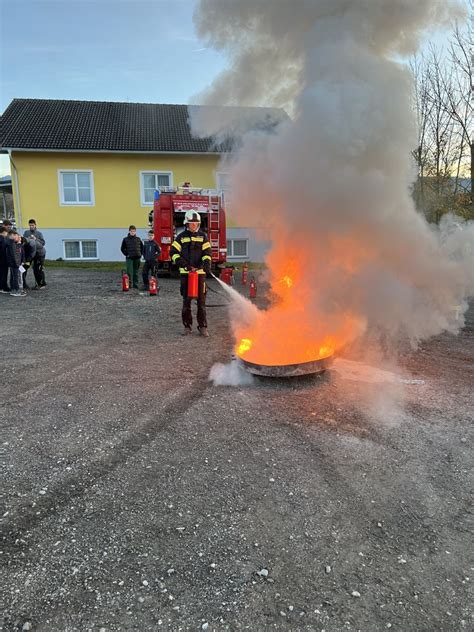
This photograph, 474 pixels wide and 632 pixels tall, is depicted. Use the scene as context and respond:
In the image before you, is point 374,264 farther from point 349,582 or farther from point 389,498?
point 349,582

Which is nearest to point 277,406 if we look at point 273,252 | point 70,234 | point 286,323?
point 286,323

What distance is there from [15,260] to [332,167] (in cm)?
980

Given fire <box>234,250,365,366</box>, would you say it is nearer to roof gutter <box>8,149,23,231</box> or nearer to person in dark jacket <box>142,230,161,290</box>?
person in dark jacket <box>142,230,161,290</box>

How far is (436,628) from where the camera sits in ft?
7.82

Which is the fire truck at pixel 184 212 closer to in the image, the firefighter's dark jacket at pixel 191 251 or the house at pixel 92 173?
the house at pixel 92 173

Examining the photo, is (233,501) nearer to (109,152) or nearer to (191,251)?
(191,251)

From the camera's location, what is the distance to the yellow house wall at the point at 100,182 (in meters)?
21.1

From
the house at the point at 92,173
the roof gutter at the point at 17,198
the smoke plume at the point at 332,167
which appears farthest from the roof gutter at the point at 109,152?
the smoke plume at the point at 332,167

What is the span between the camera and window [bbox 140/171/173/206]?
72.0ft

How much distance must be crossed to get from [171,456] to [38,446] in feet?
4.09

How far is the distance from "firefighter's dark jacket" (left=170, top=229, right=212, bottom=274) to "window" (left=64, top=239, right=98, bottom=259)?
1538cm

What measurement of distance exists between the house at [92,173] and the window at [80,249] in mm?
48

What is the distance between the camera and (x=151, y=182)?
2216 centimetres

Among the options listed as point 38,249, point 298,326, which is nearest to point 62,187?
point 38,249
